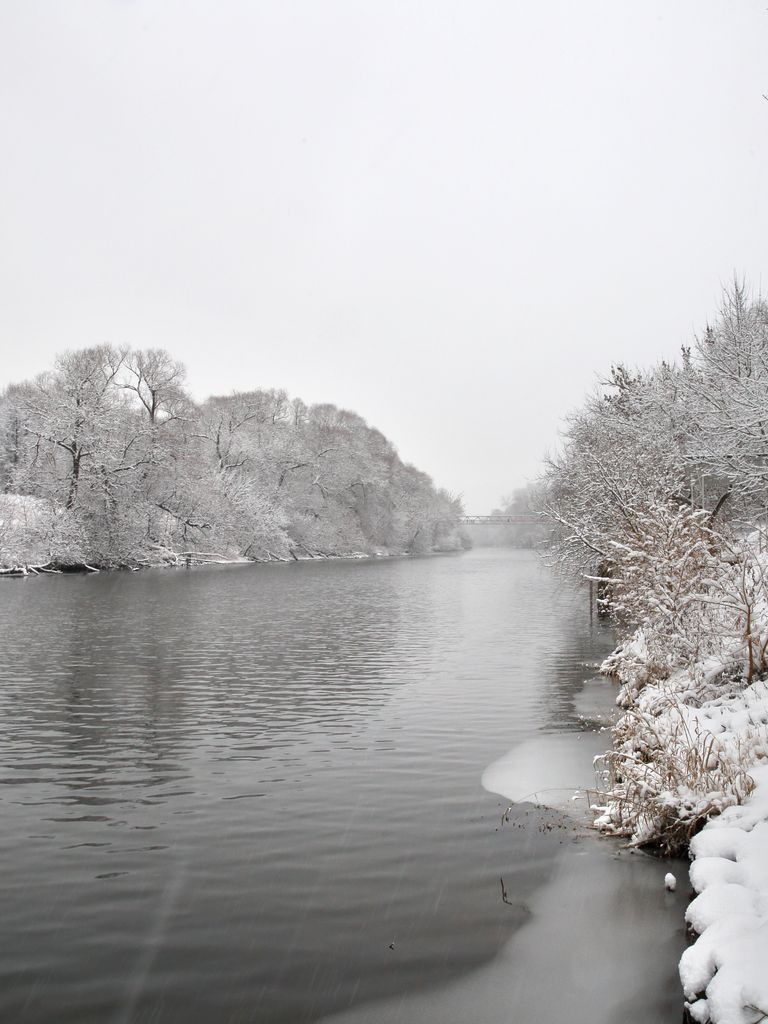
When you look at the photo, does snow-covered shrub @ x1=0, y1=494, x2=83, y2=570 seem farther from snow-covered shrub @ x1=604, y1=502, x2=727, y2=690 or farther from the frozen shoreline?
the frozen shoreline

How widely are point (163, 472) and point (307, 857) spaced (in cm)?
4859

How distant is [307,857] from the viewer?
7832 millimetres

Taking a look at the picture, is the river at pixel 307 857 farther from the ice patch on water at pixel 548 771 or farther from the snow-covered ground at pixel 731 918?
the snow-covered ground at pixel 731 918

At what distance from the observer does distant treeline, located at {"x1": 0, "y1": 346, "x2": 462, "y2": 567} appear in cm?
4956

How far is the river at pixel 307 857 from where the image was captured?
222 inches

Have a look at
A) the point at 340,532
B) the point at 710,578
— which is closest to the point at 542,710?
the point at 710,578

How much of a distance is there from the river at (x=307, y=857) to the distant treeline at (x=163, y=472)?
3330 centimetres

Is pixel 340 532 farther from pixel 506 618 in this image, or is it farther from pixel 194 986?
pixel 194 986

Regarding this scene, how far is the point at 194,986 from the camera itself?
5652mm

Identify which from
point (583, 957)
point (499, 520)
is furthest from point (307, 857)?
point (499, 520)

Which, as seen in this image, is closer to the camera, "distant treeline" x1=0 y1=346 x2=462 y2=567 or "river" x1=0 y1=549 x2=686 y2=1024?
"river" x1=0 y1=549 x2=686 y2=1024

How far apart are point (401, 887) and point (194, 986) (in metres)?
2.13

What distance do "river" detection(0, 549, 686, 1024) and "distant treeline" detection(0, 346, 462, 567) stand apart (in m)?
33.3

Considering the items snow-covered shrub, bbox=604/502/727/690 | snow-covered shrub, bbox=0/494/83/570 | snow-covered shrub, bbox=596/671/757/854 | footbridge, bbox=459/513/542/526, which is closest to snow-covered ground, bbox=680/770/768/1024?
snow-covered shrub, bbox=596/671/757/854
